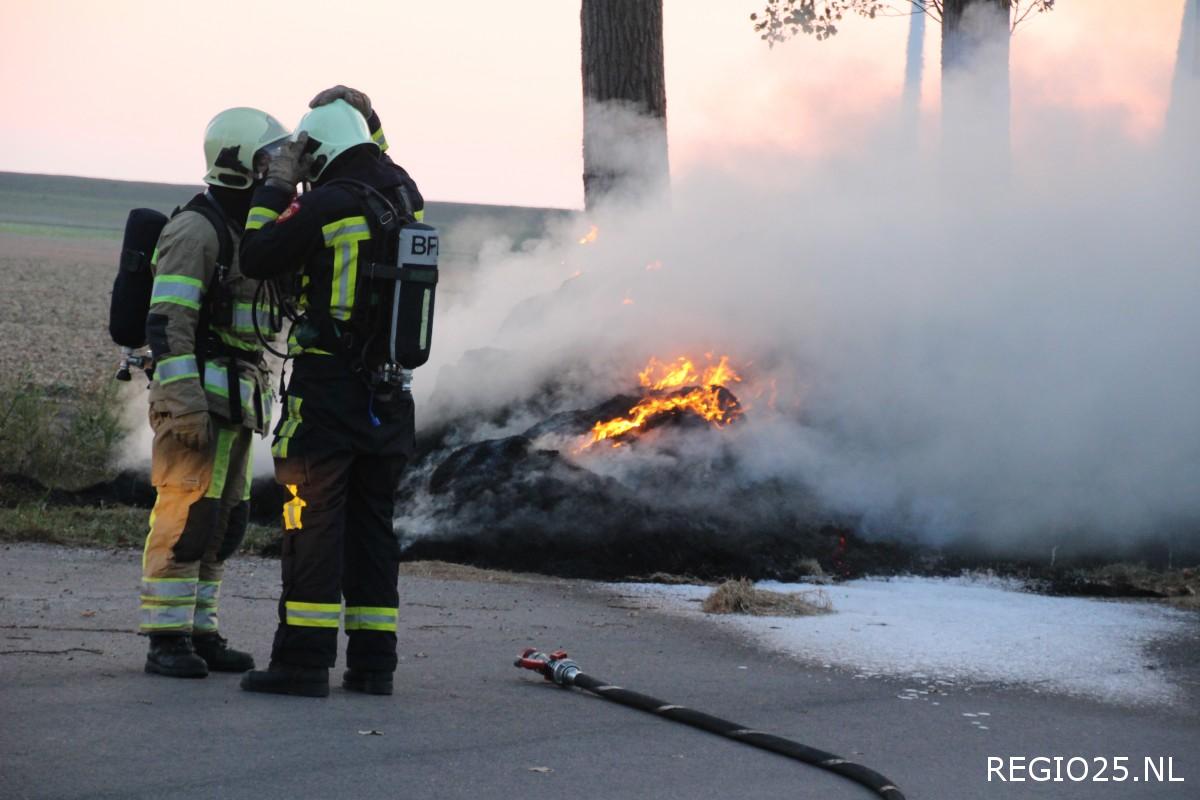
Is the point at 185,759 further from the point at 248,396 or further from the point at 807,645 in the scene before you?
the point at 807,645

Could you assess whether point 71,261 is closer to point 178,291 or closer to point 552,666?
point 178,291

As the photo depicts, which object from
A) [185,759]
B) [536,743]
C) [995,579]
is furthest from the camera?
[995,579]

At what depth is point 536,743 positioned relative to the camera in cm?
517

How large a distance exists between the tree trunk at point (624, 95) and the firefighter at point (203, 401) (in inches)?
236

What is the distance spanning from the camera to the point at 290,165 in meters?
5.95

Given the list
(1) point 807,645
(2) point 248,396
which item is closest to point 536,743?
(2) point 248,396

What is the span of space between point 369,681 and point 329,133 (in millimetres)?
2036

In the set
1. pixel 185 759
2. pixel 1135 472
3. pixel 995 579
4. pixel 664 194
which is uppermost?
pixel 664 194

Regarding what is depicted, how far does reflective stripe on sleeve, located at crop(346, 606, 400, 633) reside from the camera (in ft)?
19.1

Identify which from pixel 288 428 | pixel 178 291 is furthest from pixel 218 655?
pixel 178 291

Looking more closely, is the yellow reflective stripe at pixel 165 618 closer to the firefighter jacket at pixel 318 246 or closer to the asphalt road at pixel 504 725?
the asphalt road at pixel 504 725

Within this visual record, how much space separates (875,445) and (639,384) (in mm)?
1585

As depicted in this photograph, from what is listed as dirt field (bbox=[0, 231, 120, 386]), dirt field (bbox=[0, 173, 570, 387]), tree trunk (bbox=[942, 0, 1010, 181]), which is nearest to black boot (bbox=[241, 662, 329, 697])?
tree trunk (bbox=[942, 0, 1010, 181])

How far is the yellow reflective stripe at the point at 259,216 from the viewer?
5.76m
